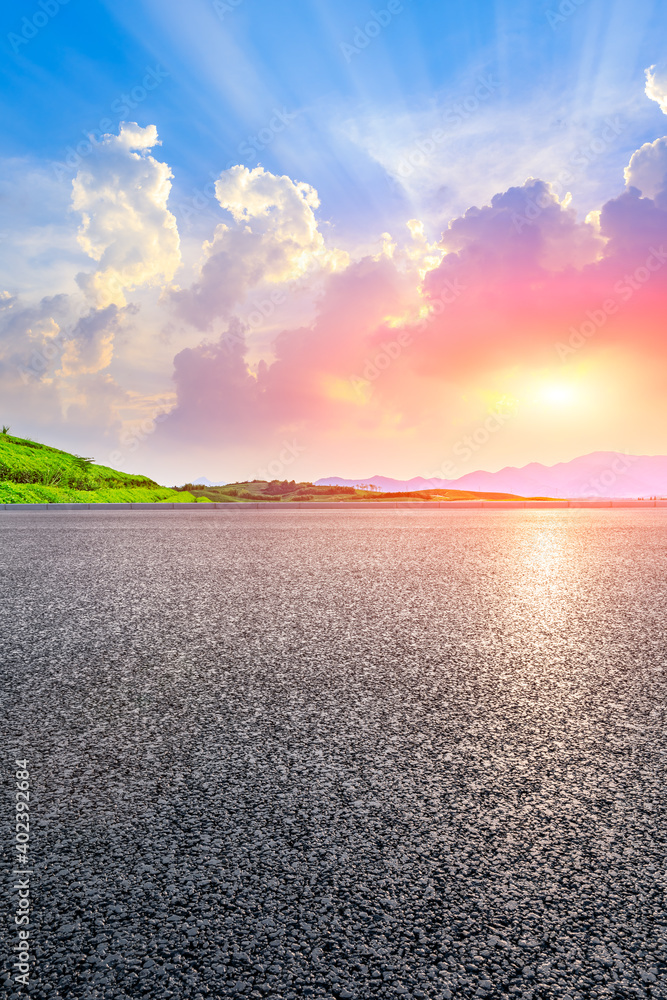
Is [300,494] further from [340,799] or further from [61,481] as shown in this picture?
[340,799]

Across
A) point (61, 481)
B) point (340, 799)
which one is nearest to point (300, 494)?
point (61, 481)

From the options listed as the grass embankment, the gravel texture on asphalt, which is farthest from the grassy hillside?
the gravel texture on asphalt

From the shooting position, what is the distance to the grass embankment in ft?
96.5

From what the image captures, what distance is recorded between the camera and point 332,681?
425 cm

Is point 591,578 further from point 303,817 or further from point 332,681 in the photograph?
point 303,817

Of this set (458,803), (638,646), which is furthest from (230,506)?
(458,803)

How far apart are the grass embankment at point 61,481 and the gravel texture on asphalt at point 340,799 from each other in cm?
2502

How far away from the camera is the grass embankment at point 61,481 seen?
29.4 m

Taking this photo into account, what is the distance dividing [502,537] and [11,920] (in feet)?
43.4

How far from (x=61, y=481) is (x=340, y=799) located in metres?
33.7

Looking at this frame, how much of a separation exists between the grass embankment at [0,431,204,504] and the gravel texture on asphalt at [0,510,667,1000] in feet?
82.1

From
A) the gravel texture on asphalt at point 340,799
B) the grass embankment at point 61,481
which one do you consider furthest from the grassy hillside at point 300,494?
the gravel texture on asphalt at point 340,799

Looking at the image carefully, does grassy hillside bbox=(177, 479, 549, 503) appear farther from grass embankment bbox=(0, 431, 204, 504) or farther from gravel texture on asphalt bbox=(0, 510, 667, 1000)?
gravel texture on asphalt bbox=(0, 510, 667, 1000)

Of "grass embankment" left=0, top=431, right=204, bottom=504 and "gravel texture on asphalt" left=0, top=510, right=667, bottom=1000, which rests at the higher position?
"grass embankment" left=0, top=431, right=204, bottom=504
